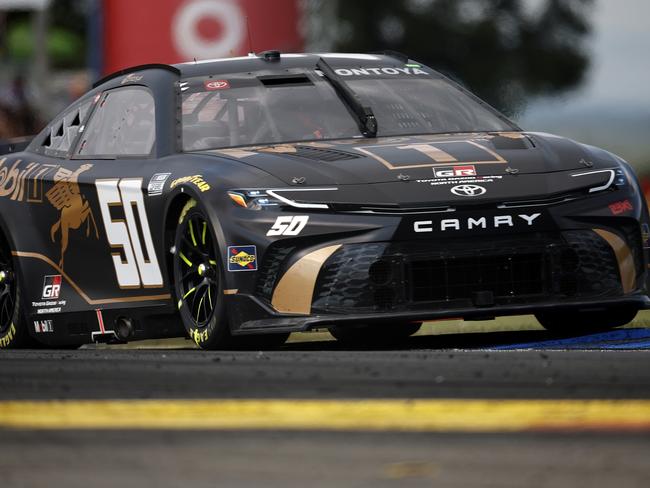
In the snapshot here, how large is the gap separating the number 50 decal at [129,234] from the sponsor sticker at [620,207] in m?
2.06

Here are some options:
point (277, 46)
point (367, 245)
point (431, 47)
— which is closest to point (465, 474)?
point (367, 245)

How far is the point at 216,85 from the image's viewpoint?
385 inches

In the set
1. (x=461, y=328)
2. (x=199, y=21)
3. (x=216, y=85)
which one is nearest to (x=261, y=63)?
(x=216, y=85)

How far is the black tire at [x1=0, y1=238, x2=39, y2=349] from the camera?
10586 mm

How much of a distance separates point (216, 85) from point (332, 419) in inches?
171

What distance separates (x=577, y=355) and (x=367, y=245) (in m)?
1.16

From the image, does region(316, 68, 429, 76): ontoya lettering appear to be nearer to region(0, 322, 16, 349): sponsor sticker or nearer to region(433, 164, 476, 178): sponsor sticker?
region(433, 164, 476, 178): sponsor sticker

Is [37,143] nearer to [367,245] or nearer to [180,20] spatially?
[367,245]

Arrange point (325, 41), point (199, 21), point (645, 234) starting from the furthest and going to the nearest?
point (325, 41)
point (199, 21)
point (645, 234)

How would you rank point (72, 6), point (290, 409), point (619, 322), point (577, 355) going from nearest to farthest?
point (290, 409) → point (577, 355) → point (619, 322) → point (72, 6)

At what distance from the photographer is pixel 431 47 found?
51.3 metres

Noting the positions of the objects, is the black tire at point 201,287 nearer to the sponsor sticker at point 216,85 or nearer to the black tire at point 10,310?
the sponsor sticker at point 216,85

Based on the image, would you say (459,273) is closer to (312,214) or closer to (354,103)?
(312,214)

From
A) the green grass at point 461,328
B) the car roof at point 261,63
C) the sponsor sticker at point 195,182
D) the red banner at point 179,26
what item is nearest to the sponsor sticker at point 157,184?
the sponsor sticker at point 195,182
